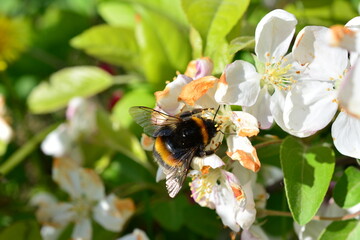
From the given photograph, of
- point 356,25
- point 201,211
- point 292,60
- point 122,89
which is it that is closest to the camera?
point 356,25

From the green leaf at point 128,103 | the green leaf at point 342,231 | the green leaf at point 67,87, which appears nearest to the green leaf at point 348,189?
the green leaf at point 342,231

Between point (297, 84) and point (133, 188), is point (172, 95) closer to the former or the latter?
point (297, 84)

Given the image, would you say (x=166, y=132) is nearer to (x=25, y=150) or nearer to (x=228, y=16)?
(x=228, y=16)

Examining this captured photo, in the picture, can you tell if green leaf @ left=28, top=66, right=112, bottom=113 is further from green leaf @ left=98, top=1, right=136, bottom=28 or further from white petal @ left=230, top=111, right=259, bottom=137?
white petal @ left=230, top=111, right=259, bottom=137

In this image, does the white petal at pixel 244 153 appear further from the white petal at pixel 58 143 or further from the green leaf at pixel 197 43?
the white petal at pixel 58 143

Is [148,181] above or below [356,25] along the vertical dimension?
below

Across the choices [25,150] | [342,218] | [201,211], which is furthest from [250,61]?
[25,150]

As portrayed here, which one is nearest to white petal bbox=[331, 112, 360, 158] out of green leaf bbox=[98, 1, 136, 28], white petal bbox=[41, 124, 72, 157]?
white petal bbox=[41, 124, 72, 157]
